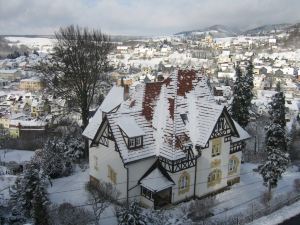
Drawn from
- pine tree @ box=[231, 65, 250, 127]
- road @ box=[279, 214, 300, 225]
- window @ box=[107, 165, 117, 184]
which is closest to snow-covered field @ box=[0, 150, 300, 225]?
road @ box=[279, 214, 300, 225]

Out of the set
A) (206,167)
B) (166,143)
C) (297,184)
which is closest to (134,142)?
(166,143)

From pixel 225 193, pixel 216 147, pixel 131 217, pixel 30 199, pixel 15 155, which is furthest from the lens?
pixel 15 155

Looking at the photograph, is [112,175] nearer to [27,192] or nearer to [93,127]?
[93,127]

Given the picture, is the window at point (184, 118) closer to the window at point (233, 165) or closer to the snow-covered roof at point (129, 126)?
A: the snow-covered roof at point (129, 126)

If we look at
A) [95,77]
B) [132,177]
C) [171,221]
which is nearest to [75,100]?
[95,77]

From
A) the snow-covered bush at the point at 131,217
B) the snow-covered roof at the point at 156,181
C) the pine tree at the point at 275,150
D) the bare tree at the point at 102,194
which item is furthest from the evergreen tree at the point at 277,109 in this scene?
the snow-covered bush at the point at 131,217

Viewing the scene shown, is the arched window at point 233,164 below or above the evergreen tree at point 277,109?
below

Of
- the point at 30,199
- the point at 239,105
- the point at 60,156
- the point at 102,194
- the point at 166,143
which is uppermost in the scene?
the point at 239,105

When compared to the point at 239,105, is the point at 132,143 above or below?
below
